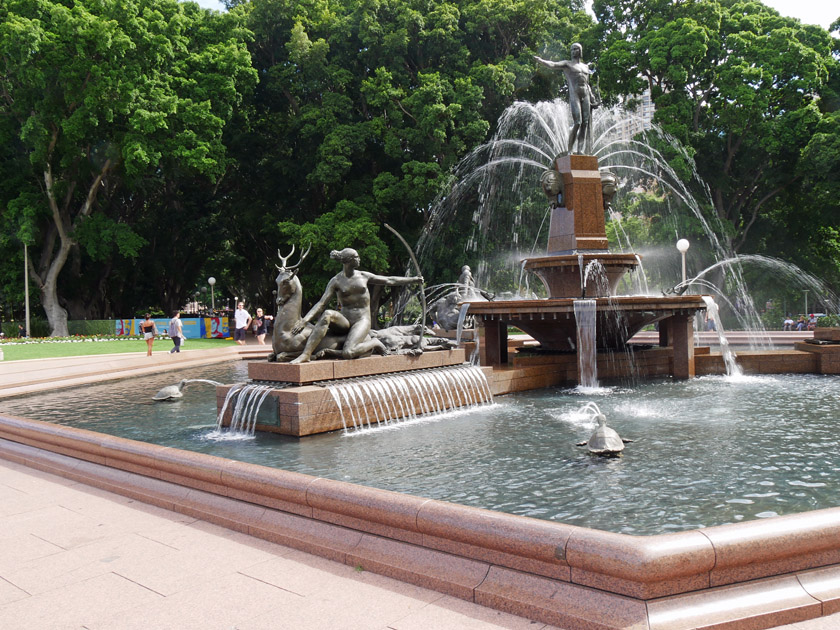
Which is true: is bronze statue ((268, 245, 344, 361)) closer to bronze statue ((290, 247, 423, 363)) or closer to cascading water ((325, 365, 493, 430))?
bronze statue ((290, 247, 423, 363))

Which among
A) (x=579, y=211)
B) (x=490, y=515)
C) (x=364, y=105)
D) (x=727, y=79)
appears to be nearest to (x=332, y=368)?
(x=490, y=515)

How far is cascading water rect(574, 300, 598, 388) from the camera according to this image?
39.0ft

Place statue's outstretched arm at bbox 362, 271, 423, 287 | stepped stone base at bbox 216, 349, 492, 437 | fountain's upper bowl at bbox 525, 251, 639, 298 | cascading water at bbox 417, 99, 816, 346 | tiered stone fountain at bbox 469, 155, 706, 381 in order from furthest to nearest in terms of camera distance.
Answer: cascading water at bbox 417, 99, 816, 346 → fountain's upper bowl at bbox 525, 251, 639, 298 → tiered stone fountain at bbox 469, 155, 706, 381 → statue's outstretched arm at bbox 362, 271, 423, 287 → stepped stone base at bbox 216, 349, 492, 437

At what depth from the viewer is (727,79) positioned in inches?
1163

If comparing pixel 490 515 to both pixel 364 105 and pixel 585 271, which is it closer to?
pixel 585 271

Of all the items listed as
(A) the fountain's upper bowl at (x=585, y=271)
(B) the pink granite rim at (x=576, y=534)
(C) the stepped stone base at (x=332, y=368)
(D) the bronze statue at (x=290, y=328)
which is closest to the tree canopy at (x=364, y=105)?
(A) the fountain's upper bowl at (x=585, y=271)

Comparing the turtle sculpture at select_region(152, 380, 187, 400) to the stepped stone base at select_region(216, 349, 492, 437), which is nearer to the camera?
the stepped stone base at select_region(216, 349, 492, 437)

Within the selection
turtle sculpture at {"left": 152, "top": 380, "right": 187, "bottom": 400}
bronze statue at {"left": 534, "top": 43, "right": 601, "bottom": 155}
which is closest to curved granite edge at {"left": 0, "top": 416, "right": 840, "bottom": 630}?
turtle sculpture at {"left": 152, "top": 380, "right": 187, "bottom": 400}

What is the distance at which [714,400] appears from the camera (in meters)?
10.3

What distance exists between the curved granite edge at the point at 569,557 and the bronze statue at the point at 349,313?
443cm

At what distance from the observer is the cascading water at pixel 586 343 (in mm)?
11883

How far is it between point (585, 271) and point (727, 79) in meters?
21.0

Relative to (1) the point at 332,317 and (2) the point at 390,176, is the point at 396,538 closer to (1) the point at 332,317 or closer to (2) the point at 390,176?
(1) the point at 332,317

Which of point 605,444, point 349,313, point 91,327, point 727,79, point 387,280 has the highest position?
point 727,79
